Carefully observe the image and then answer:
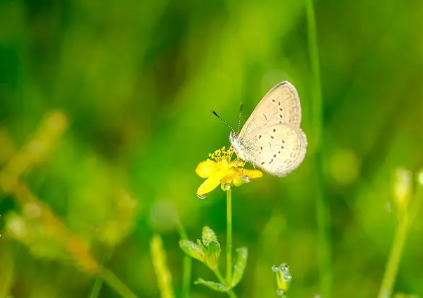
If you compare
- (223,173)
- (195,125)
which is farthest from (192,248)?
(195,125)

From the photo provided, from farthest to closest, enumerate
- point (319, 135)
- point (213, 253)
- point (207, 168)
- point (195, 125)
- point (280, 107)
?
point (195, 125), point (319, 135), point (280, 107), point (207, 168), point (213, 253)

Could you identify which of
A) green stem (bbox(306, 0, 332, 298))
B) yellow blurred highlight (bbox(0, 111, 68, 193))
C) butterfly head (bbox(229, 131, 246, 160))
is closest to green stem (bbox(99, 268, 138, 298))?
yellow blurred highlight (bbox(0, 111, 68, 193))

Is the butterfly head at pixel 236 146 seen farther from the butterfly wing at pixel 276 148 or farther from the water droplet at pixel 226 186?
the water droplet at pixel 226 186

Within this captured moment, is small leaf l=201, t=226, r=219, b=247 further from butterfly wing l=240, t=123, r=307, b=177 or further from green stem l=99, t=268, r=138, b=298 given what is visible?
green stem l=99, t=268, r=138, b=298

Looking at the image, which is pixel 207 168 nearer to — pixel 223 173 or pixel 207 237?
pixel 223 173

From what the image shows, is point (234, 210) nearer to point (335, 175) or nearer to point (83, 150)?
point (335, 175)

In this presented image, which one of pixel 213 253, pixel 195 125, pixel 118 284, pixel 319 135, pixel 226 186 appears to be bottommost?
pixel 213 253

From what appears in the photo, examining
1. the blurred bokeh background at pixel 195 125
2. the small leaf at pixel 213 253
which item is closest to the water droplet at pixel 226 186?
the small leaf at pixel 213 253

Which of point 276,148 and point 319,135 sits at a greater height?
point 319,135
